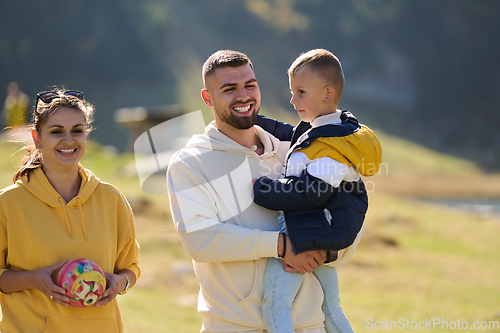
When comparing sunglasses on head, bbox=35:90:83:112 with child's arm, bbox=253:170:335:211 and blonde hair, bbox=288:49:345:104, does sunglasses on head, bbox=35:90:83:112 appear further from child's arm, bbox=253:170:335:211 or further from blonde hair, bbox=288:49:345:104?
blonde hair, bbox=288:49:345:104

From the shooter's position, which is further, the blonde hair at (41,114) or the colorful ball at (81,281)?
the blonde hair at (41,114)

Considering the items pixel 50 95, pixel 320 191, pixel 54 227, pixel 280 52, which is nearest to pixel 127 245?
pixel 54 227

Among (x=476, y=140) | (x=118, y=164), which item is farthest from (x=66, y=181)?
(x=476, y=140)

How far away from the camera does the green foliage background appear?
47344 millimetres

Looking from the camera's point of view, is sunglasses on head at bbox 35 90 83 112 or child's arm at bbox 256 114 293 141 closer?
sunglasses on head at bbox 35 90 83 112

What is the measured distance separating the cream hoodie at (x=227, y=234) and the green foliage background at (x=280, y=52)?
117 ft

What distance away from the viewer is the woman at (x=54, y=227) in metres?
2.47

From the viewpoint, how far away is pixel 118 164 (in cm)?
1623

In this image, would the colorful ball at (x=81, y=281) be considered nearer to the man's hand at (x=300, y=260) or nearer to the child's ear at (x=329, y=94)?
the man's hand at (x=300, y=260)

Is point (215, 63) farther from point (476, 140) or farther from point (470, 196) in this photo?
point (476, 140)

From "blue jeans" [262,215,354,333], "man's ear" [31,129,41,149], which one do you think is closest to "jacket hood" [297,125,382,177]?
"blue jeans" [262,215,354,333]

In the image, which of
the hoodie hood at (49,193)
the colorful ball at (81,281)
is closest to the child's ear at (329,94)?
the hoodie hood at (49,193)

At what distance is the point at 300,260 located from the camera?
259 cm

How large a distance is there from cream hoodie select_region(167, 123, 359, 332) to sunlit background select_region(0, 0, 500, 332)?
446 centimetres
